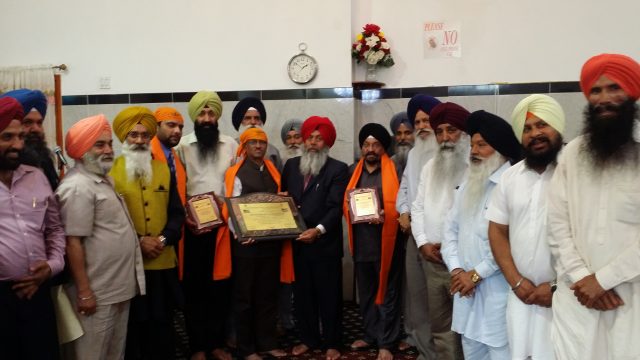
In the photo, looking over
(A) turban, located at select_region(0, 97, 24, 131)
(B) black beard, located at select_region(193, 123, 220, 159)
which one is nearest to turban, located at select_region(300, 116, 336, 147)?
(B) black beard, located at select_region(193, 123, 220, 159)

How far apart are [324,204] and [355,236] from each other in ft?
1.18

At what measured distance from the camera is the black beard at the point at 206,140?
4.51m

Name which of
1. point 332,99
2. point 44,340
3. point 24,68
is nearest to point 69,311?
point 44,340

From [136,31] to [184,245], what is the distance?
3.29 meters

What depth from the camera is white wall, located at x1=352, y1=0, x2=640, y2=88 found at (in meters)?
5.70

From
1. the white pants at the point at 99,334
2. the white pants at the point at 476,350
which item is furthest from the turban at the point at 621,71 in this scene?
the white pants at the point at 99,334

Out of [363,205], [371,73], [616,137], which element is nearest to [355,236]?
[363,205]

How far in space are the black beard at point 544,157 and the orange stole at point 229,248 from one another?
217 cm

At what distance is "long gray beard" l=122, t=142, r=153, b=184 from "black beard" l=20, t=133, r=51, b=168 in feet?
1.60

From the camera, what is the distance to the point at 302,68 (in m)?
5.92

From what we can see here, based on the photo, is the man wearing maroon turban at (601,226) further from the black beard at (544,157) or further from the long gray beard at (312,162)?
the long gray beard at (312,162)

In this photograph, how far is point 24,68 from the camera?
649 centimetres

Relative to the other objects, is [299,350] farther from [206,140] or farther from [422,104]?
[422,104]

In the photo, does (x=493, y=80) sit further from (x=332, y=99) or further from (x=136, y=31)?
(x=136, y=31)
